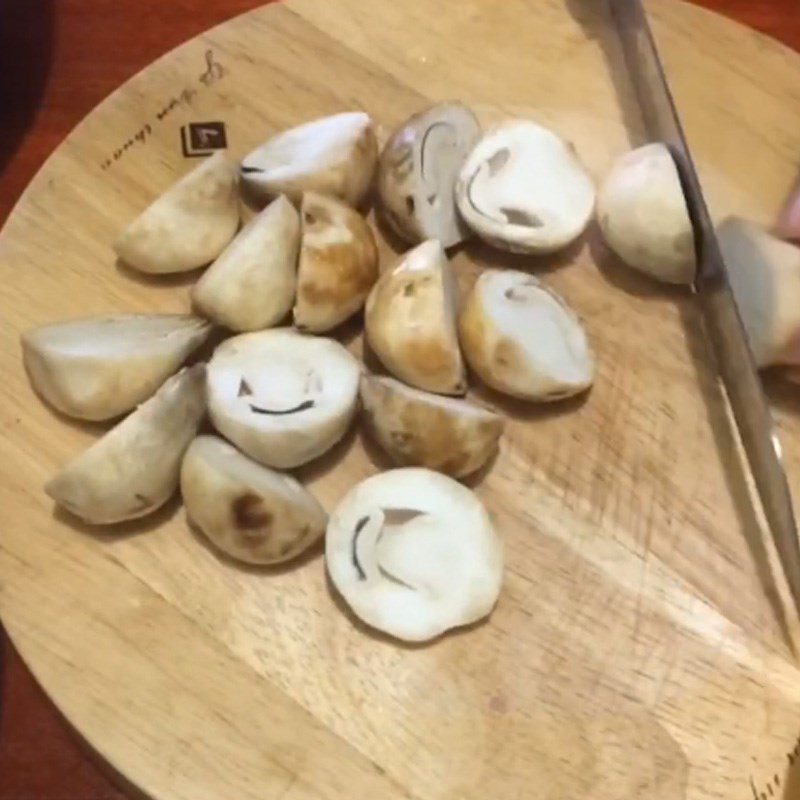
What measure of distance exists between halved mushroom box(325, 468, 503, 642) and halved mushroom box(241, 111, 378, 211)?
0.75 feet

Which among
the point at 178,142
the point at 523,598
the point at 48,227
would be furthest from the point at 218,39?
the point at 523,598

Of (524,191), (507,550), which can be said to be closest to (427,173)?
(524,191)

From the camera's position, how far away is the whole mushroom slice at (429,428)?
780mm

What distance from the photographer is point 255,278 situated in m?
0.82

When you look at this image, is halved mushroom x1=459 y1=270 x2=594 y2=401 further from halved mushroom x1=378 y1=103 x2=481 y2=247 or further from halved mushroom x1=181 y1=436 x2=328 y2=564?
halved mushroom x1=181 y1=436 x2=328 y2=564

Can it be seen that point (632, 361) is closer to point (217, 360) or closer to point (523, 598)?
point (523, 598)

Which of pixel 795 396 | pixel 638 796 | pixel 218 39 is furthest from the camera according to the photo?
pixel 218 39

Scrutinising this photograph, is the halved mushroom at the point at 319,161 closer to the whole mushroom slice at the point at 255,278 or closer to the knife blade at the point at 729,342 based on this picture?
the whole mushroom slice at the point at 255,278

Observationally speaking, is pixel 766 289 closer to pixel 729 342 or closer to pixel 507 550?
pixel 729 342

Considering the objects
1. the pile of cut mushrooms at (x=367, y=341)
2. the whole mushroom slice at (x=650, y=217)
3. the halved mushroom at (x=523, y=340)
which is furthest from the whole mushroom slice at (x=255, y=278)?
the whole mushroom slice at (x=650, y=217)

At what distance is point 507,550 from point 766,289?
0.86 ft

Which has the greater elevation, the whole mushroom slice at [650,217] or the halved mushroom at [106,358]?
the whole mushroom slice at [650,217]

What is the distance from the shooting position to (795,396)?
86cm

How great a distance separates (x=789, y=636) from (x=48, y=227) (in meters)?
0.61
